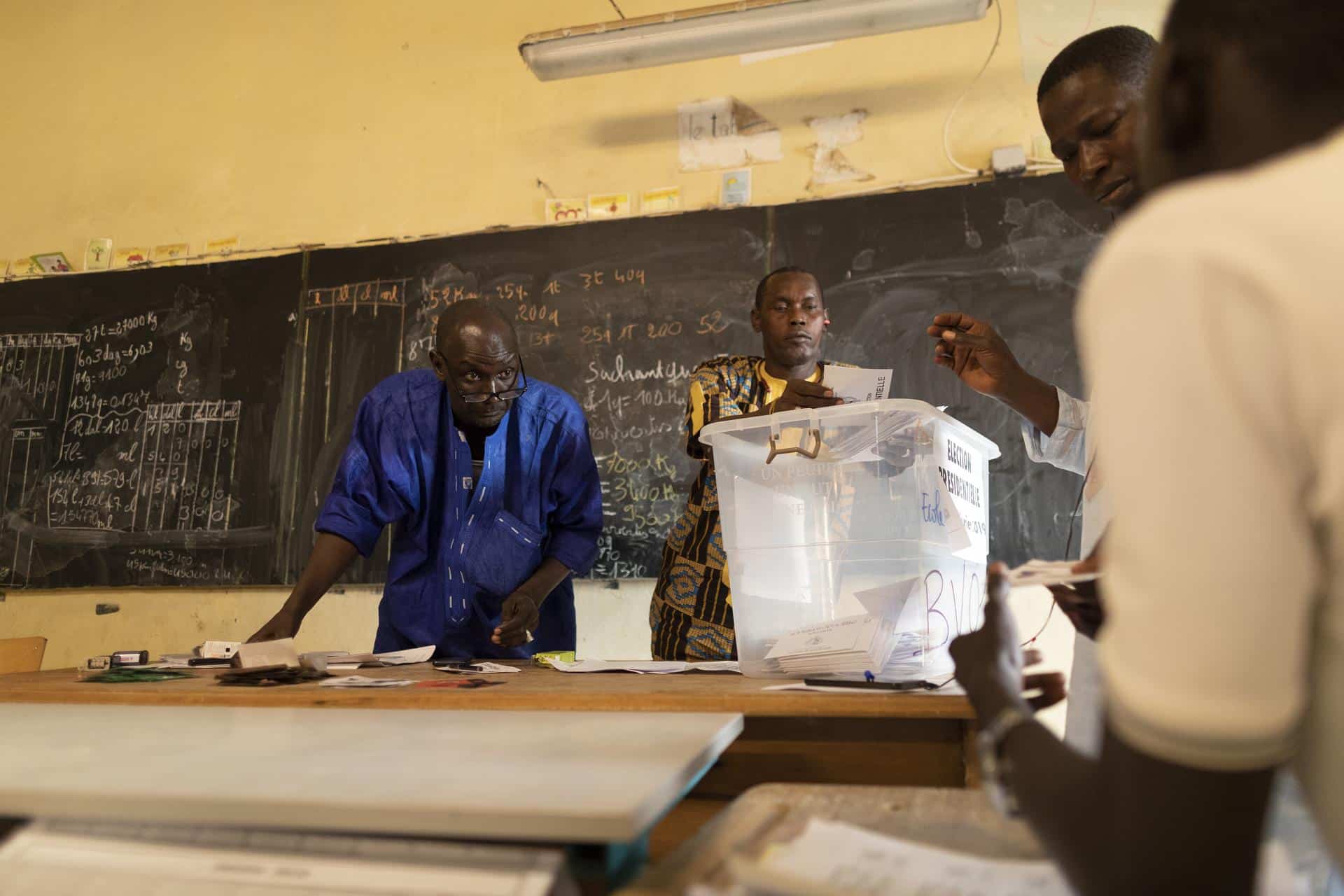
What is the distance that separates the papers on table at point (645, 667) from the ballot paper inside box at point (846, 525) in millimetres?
165

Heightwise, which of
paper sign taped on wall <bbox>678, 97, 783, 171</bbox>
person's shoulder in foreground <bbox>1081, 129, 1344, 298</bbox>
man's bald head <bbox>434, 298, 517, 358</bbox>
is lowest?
person's shoulder in foreground <bbox>1081, 129, 1344, 298</bbox>

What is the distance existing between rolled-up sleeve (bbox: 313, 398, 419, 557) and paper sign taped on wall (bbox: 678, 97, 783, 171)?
163 centimetres

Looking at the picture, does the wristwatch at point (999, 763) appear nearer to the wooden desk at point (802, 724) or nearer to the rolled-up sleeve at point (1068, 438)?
the wooden desk at point (802, 724)

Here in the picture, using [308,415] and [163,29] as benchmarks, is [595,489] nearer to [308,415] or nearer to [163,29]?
[308,415]

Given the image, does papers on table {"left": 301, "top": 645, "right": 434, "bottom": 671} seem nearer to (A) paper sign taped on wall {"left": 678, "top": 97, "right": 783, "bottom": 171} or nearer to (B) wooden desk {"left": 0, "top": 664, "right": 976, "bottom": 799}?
(B) wooden desk {"left": 0, "top": 664, "right": 976, "bottom": 799}

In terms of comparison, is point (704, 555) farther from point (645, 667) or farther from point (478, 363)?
point (478, 363)

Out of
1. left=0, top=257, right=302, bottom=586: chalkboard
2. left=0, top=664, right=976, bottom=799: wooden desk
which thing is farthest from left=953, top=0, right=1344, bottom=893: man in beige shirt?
left=0, top=257, right=302, bottom=586: chalkboard

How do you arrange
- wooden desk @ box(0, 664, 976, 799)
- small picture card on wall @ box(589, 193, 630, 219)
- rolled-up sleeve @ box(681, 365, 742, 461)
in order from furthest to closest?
small picture card on wall @ box(589, 193, 630, 219) → rolled-up sleeve @ box(681, 365, 742, 461) → wooden desk @ box(0, 664, 976, 799)

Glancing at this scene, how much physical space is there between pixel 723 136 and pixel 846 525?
7.45 ft

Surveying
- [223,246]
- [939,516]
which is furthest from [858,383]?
[223,246]

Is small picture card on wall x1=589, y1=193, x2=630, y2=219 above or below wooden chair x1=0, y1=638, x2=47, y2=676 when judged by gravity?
above

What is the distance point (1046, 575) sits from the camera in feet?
2.82

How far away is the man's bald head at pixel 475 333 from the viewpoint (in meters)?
2.27

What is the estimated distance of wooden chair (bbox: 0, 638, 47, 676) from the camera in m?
2.12
